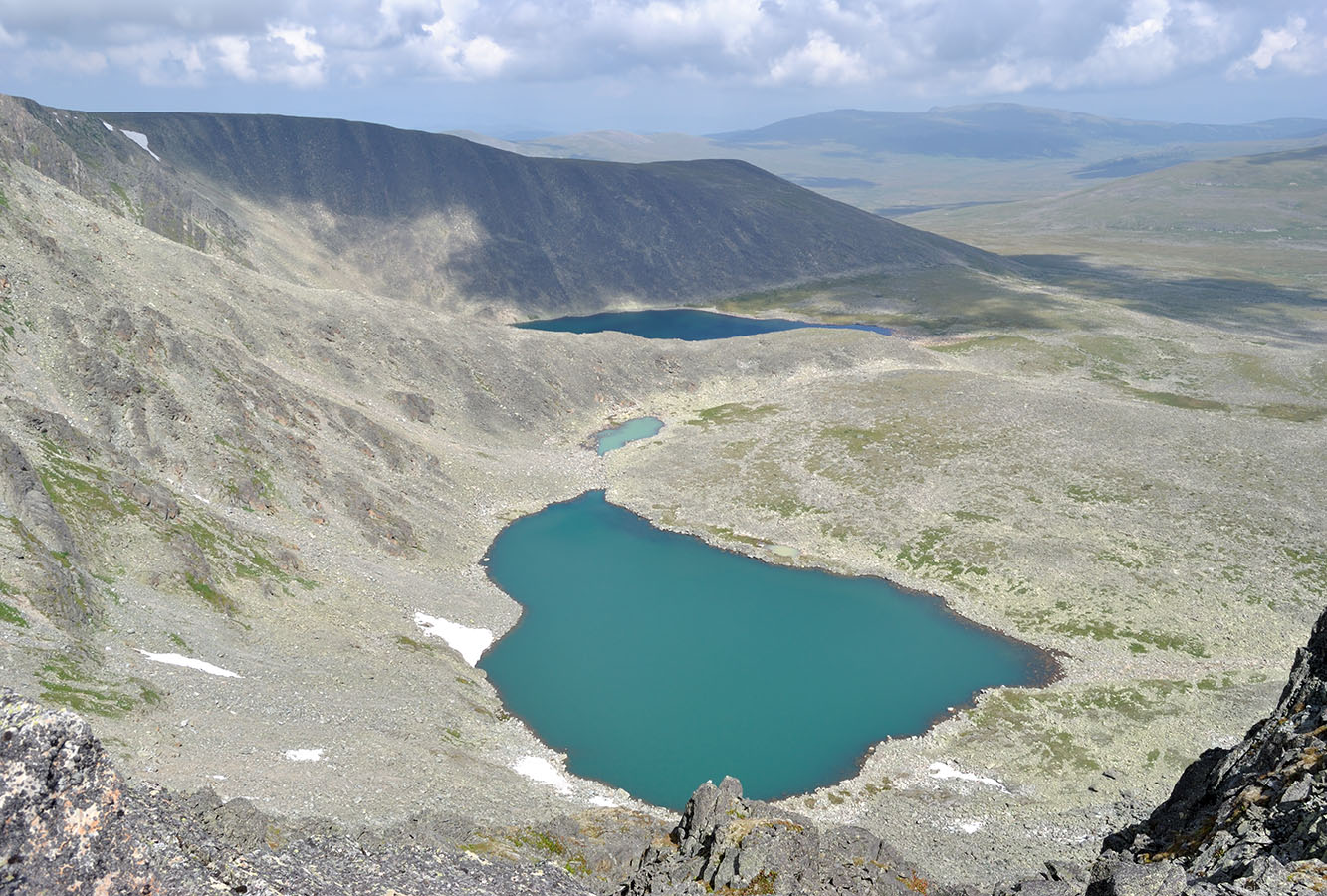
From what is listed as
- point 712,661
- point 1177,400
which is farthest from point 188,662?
point 1177,400

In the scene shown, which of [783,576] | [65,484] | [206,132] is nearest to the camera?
[65,484]

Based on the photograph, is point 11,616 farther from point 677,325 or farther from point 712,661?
point 677,325

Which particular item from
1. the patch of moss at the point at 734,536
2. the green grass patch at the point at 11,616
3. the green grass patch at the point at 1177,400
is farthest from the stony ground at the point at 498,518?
the green grass patch at the point at 1177,400

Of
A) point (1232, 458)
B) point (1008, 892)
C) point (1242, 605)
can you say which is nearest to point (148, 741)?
point (1008, 892)

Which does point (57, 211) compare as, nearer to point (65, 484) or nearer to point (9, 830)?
point (65, 484)

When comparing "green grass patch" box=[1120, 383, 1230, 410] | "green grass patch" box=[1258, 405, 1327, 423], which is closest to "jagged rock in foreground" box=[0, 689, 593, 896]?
"green grass patch" box=[1120, 383, 1230, 410]

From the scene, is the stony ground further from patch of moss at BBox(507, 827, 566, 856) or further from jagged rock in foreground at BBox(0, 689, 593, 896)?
jagged rock in foreground at BBox(0, 689, 593, 896)
